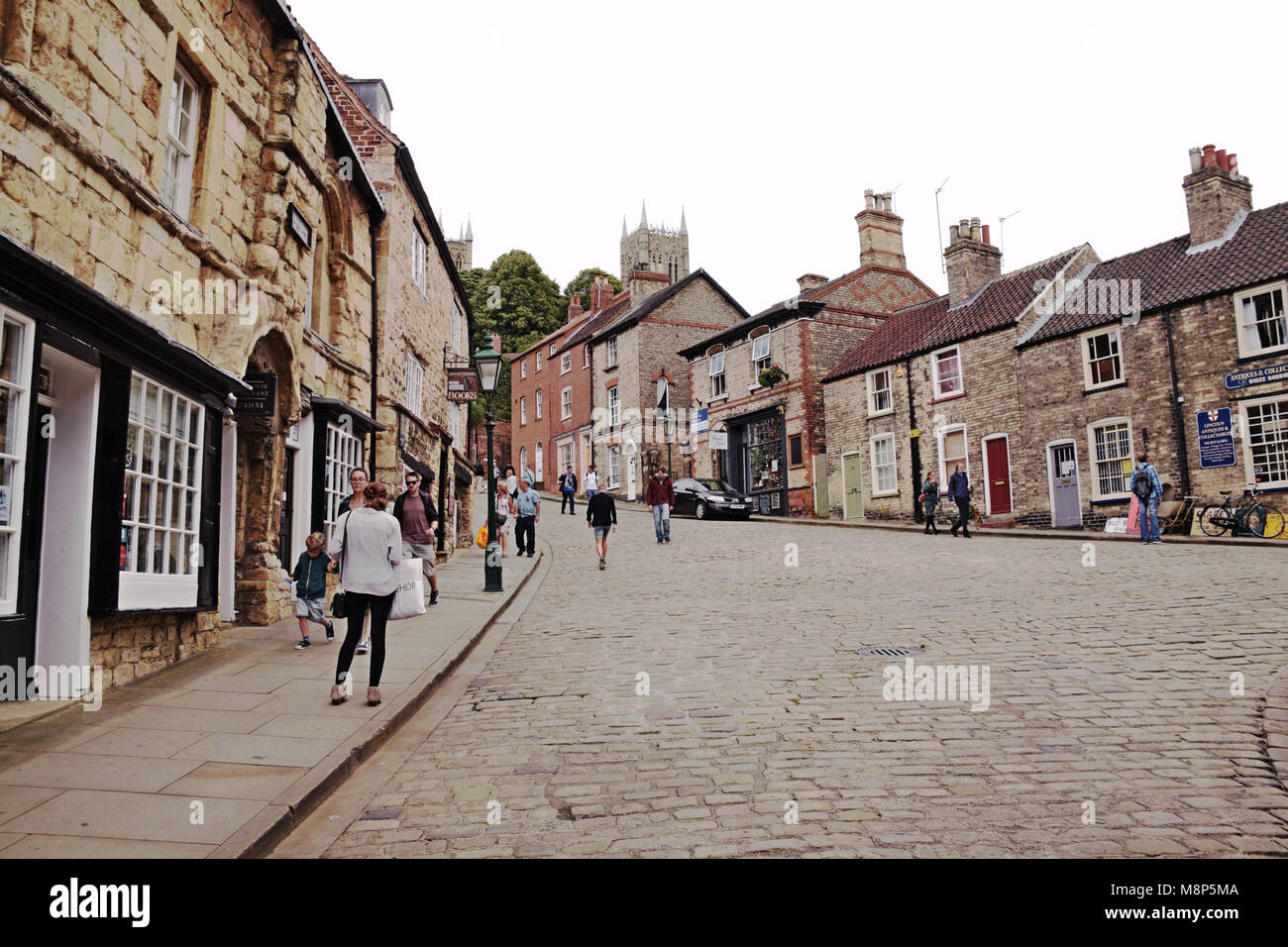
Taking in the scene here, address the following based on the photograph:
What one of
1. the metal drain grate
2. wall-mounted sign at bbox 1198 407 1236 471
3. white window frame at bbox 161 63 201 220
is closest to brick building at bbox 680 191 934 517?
wall-mounted sign at bbox 1198 407 1236 471

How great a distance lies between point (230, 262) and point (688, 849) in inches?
321

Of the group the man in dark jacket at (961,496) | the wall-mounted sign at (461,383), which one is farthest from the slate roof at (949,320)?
the wall-mounted sign at (461,383)

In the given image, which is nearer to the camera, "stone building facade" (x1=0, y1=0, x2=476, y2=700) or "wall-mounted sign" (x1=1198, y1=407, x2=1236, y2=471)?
"stone building facade" (x1=0, y1=0, x2=476, y2=700)

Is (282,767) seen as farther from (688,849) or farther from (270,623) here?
(270,623)

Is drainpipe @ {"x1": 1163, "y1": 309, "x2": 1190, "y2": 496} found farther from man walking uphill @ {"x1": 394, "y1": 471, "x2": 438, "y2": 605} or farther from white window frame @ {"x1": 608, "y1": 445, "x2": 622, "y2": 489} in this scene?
white window frame @ {"x1": 608, "y1": 445, "x2": 622, "y2": 489}

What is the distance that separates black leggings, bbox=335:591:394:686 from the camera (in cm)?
638

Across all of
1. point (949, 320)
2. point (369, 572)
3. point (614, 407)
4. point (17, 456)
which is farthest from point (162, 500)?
point (614, 407)

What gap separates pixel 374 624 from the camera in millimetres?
6539

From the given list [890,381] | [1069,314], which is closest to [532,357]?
[890,381]

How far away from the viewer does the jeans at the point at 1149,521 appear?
17219 mm

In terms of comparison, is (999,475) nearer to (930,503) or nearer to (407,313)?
(930,503)

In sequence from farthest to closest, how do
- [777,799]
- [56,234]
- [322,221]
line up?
[322,221]
[56,234]
[777,799]

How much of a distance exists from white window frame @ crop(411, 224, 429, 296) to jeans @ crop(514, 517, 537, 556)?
541cm

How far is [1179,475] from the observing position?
781 inches
